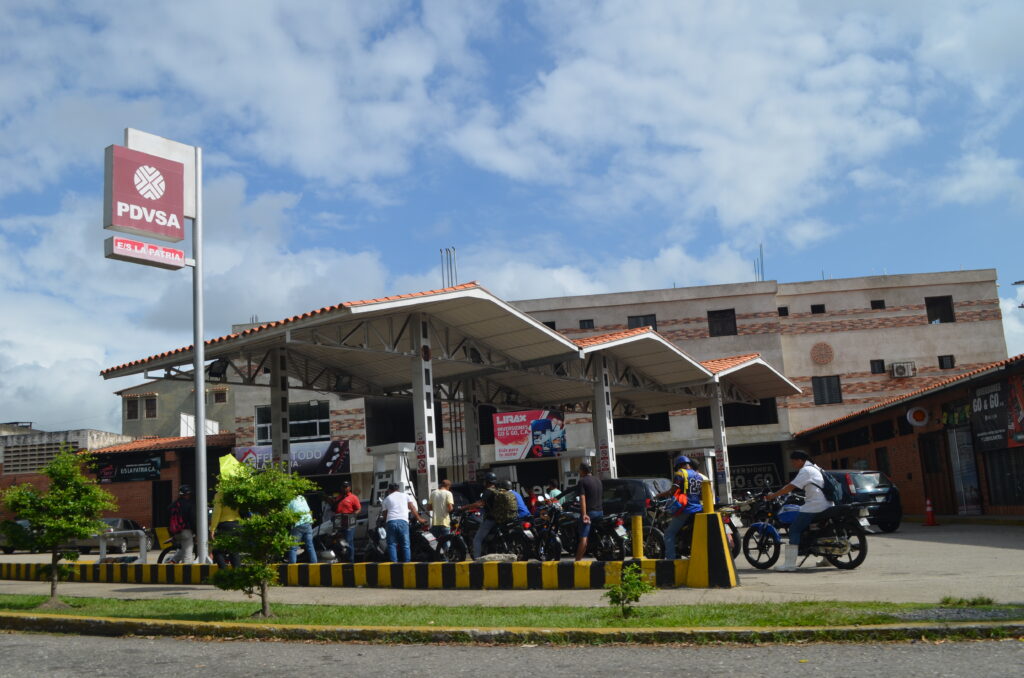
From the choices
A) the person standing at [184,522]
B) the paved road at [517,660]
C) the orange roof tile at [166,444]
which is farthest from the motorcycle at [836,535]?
the orange roof tile at [166,444]

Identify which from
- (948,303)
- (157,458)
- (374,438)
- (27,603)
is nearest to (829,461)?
(948,303)

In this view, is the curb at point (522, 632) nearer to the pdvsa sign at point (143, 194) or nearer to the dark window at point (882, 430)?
the pdvsa sign at point (143, 194)

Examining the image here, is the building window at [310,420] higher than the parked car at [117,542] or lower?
higher

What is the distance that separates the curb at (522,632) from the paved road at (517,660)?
0.50 feet

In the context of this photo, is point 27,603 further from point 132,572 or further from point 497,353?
point 497,353

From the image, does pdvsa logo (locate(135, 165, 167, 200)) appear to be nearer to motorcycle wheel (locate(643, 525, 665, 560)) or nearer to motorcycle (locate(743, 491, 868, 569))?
motorcycle wheel (locate(643, 525, 665, 560))

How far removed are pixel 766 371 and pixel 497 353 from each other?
12.0m

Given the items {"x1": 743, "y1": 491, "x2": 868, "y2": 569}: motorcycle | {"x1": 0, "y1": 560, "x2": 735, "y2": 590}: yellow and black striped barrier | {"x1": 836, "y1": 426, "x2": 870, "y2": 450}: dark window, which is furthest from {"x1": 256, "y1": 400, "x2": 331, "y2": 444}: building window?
{"x1": 743, "y1": 491, "x2": 868, "y2": 569}: motorcycle

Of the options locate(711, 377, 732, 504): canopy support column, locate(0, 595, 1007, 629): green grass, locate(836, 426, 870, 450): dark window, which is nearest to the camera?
locate(0, 595, 1007, 629): green grass

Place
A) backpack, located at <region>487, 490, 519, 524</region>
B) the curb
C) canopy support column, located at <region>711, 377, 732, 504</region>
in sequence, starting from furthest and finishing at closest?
canopy support column, located at <region>711, 377, 732, 504</region> < backpack, located at <region>487, 490, 519, 524</region> < the curb

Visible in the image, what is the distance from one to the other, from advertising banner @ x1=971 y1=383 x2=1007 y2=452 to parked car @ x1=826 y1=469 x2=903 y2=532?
2.89 meters

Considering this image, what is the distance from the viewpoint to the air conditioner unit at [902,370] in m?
41.0

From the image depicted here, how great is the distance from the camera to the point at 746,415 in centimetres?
4153

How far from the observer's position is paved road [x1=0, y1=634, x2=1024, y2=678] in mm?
6219
